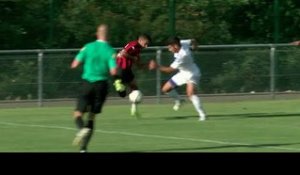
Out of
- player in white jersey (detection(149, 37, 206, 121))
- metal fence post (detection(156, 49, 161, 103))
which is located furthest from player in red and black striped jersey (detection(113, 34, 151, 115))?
metal fence post (detection(156, 49, 161, 103))

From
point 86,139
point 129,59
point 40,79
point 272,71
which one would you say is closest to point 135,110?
point 129,59

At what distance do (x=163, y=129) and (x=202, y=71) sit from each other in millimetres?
9079

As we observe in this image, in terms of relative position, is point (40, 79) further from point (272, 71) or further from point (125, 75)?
point (272, 71)

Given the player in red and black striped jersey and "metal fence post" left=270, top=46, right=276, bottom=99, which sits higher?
the player in red and black striped jersey

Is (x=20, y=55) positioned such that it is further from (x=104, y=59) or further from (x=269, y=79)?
(x=104, y=59)

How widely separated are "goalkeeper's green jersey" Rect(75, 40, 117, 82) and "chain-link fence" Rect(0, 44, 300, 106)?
11498mm

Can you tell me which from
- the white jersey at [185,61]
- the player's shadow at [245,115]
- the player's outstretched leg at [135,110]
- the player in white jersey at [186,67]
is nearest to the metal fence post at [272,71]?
the player's shadow at [245,115]

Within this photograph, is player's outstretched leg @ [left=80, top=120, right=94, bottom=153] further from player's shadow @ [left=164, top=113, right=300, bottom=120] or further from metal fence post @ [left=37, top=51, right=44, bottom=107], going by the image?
metal fence post @ [left=37, top=51, right=44, bottom=107]

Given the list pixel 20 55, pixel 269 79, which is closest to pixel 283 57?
pixel 269 79

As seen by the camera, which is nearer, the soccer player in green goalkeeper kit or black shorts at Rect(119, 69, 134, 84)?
the soccer player in green goalkeeper kit

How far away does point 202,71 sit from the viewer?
2325 centimetres

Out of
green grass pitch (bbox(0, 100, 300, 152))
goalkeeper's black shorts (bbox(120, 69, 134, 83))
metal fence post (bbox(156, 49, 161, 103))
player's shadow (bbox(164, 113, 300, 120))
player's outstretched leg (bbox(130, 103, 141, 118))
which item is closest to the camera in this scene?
green grass pitch (bbox(0, 100, 300, 152))

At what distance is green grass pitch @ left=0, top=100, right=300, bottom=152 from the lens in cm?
1118
